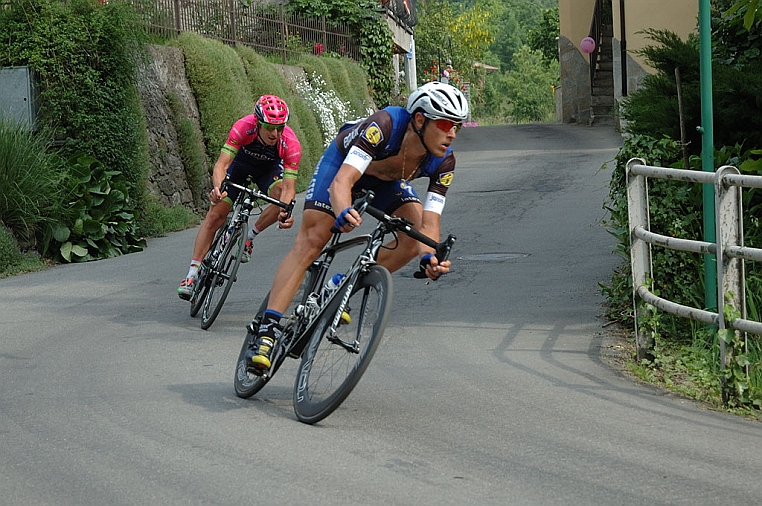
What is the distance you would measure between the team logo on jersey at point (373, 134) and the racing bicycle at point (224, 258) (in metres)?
2.90

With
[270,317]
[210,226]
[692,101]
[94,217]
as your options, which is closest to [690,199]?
[692,101]

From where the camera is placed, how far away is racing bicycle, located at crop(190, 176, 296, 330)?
914 centimetres

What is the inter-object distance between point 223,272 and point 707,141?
3.93 meters

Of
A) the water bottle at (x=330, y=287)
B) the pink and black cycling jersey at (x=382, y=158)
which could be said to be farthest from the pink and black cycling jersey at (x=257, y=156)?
the water bottle at (x=330, y=287)

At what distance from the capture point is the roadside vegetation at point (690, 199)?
22.7 feet

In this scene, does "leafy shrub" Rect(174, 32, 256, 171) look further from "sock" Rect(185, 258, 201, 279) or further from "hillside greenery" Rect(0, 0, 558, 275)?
"sock" Rect(185, 258, 201, 279)

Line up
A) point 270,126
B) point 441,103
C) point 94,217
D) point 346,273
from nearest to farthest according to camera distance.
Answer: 1. point 346,273
2. point 441,103
3. point 270,126
4. point 94,217

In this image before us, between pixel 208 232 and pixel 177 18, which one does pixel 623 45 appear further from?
pixel 208 232

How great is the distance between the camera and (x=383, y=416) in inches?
240

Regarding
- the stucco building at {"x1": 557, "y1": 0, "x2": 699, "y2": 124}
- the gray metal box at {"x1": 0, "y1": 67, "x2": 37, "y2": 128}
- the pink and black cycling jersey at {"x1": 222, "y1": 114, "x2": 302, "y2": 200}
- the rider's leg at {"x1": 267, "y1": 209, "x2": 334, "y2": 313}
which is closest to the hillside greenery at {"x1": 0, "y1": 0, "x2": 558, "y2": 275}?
the gray metal box at {"x1": 0, "y1": 67, "x2": 37, "y2": 128}

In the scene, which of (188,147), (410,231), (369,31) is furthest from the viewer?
(369,31)

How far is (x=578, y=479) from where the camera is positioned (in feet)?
16.1

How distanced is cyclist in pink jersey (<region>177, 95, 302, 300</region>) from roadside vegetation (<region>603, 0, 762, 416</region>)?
258 centimetres

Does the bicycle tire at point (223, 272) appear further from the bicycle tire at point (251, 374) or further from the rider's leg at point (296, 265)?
the rider's leg at point (296, 265)
